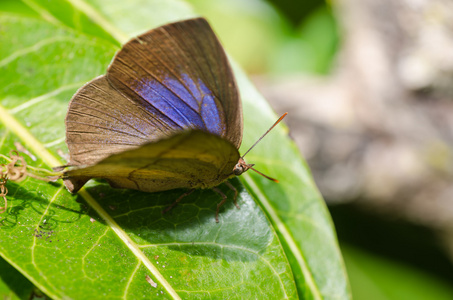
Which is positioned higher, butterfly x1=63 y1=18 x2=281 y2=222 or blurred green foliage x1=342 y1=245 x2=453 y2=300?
butterfly x1=63 y1=18 x2=281 y2=222

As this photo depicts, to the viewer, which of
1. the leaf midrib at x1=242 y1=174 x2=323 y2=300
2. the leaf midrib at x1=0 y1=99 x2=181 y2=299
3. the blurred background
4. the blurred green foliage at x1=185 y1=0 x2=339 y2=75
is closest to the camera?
the leaf midrib at x1=0 y1=99 x2=181 y2=299

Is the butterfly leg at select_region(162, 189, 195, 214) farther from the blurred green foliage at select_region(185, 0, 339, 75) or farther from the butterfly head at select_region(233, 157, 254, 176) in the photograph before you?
the blurred green foliage at select_region(185, 0, 339, 75)

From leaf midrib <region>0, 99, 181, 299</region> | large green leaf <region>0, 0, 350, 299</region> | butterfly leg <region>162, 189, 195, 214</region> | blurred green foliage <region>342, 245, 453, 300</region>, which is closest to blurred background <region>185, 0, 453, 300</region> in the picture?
blurred green foliage <region>342, 245, 453, 300</region>

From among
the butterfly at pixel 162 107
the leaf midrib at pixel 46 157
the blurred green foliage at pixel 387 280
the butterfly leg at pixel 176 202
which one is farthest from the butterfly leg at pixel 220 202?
the blurred green foliage at pixel 387 280

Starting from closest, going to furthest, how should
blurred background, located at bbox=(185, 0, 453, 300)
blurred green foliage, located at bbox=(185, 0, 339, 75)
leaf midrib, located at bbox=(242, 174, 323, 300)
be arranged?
leaf midrib, located at bbox=(242, 174, 323, 300), blurred background, located at bbox=(185, 0, 453, 300), blurred green foliage, located at bbox=(185, 0, 339, 75)

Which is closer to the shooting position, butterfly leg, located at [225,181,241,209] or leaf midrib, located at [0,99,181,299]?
leaf midrib, located at [0,99,181,299]

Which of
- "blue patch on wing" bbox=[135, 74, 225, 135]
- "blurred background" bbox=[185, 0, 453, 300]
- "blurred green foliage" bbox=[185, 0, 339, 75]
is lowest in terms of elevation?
"blurred background" bbox=[185, 0, 453, 300]

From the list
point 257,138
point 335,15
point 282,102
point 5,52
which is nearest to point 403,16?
point 335,15
